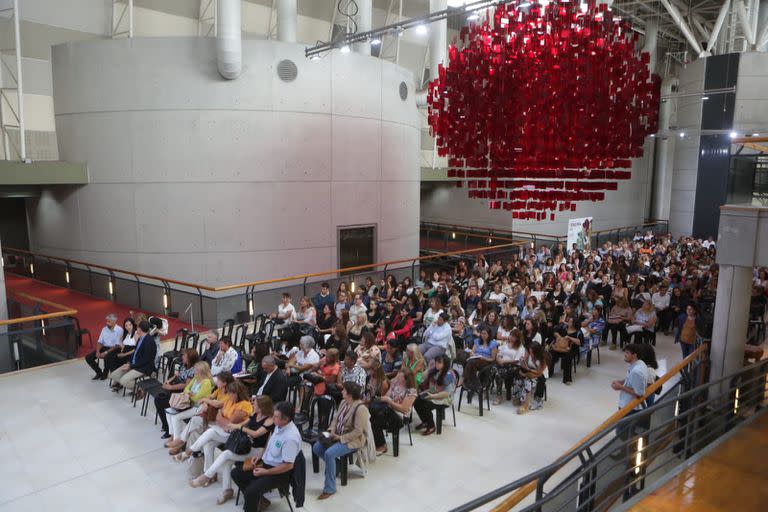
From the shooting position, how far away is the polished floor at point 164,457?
5.72 meters

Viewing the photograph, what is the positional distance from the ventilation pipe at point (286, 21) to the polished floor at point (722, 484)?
13220 millimetres

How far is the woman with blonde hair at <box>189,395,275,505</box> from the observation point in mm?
5695

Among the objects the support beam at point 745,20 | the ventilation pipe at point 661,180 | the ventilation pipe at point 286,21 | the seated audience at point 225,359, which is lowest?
the seated audience at point 225,359

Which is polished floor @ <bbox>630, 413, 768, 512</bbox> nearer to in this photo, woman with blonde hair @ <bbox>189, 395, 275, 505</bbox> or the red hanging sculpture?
the red hanging sculpture

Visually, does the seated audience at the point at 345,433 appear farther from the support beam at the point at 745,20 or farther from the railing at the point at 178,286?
the support beam at the point at 745,20

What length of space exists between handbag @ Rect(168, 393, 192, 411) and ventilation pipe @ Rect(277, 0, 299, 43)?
35.2 ft

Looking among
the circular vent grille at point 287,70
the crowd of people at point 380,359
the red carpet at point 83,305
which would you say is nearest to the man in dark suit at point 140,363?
the crowd of people at point 380,359

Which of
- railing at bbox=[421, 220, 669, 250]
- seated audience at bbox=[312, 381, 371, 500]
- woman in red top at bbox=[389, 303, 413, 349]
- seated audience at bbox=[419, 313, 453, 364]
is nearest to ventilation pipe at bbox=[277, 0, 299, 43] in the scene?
woman in red top at bbox=[389, 303, 413, 349]

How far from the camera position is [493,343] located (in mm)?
8578

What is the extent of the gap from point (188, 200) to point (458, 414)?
923 cm

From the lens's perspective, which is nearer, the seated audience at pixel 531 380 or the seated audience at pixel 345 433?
the seated audience at pixel 345 433

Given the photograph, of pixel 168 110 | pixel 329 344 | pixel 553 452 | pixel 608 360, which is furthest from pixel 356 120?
pixel 553 452

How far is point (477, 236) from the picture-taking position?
2292cm

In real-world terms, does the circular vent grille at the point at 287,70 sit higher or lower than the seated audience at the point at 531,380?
higher
